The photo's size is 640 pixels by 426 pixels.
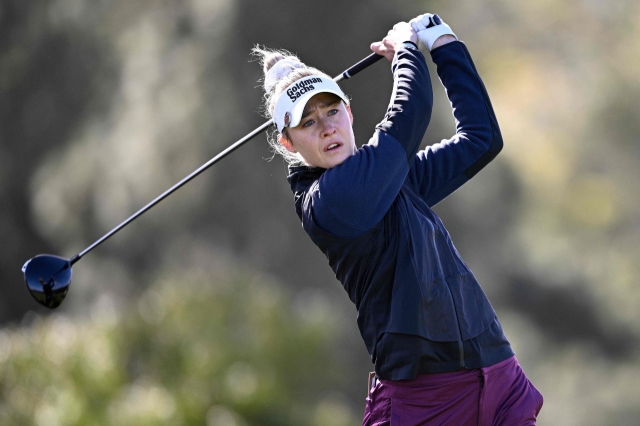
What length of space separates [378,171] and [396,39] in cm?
36

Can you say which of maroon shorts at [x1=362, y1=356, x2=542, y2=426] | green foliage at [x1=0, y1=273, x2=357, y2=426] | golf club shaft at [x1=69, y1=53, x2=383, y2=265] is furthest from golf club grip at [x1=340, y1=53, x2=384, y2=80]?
green foliage at [x1=0, y1=273, x2=357, y2=426]

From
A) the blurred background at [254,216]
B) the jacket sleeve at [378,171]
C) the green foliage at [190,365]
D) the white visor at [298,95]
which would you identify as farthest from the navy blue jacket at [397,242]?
the green foliage at [190,365]

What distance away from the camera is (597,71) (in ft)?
14.3

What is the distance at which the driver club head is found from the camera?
232cm

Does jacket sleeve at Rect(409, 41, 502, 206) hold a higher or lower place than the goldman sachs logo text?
lower

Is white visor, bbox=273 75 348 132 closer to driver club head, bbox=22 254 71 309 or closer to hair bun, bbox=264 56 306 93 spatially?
hair bun, bbox=264 56 306 93

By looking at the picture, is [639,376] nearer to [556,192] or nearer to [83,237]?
[556,192]

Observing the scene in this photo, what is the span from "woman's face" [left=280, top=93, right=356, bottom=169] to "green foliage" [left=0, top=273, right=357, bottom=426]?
3.05 metres

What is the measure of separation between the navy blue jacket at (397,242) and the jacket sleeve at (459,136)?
8cm

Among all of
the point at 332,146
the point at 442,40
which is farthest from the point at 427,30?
the point at 332,146

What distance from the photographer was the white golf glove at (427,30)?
169 cm

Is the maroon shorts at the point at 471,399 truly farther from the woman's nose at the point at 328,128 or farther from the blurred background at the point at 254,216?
the blurred background at the point at 254,216

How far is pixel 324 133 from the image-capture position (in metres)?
1.58

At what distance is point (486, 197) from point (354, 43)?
1.15 metres
